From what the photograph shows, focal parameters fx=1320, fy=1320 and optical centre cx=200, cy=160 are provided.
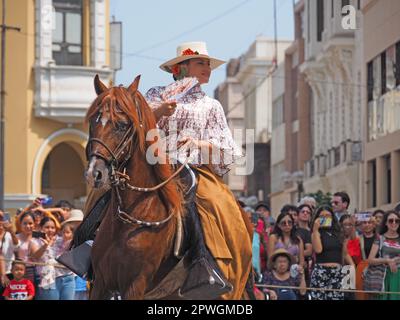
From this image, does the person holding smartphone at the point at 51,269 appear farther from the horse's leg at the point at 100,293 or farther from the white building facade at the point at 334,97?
the white building facade at the point at 334,97

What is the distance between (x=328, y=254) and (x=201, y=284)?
777cm

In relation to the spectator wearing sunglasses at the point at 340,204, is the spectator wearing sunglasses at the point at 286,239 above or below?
below

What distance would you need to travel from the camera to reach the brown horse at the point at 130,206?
32.3 feet

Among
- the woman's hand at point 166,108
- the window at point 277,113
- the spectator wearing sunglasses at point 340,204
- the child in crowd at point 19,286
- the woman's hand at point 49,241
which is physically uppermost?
the window at point 277,113

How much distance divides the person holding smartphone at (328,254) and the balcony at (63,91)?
20.5m

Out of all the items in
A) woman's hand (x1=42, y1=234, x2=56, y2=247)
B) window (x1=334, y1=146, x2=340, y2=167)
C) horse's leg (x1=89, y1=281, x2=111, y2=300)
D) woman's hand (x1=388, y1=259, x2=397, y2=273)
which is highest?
window (x1=334, y1=146, x2=340, y2=167)

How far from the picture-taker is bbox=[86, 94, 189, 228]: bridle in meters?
9.69

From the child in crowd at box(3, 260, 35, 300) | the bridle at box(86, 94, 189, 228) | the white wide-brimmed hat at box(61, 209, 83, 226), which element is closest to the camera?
the bridle at box(86, 94, 189, 228)

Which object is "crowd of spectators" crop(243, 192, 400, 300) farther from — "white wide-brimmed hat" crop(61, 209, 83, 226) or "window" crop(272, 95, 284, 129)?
"window" crop(272, 95, 284, 129)

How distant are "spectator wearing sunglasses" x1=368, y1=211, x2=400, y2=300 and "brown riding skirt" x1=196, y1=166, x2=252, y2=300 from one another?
6.31 meters

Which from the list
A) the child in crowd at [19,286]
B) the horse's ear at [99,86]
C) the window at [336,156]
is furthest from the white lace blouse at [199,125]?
the window at [336,156]

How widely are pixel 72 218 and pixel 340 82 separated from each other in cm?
3226

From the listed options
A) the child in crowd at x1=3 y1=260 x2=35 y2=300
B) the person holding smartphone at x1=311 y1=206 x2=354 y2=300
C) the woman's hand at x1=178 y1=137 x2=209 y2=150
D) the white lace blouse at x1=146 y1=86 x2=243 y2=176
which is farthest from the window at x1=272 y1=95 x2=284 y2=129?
the woman's hand at x1=178 y1=137 x2=209 y2=150

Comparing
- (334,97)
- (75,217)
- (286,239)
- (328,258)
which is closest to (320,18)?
(334,97)
